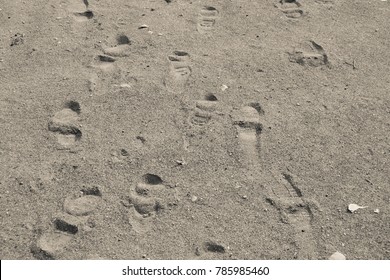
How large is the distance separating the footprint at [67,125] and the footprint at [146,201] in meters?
0.51

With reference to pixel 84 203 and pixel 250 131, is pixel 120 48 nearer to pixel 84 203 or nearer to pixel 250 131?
pixel 250 131

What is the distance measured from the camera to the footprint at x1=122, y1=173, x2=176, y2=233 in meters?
2.69

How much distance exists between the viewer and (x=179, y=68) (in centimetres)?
353

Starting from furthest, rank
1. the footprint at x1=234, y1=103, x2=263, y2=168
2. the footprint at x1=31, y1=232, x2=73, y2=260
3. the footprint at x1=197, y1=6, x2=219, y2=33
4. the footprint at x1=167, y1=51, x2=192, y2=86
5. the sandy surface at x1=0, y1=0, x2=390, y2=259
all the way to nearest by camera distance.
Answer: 1. the footprint at x1=197, y1=6, x2=219, y2=33
2. the footprint at x1=167, y1=51, x2=192, y2=86
3. the footprint at x1=234, y1=103, x2=263, y2=168
4. the sandy surface at x1=0, y1=0, x2=390, y2=259
5. the footprint at x1=31, y1=232, x2=73, y2=260

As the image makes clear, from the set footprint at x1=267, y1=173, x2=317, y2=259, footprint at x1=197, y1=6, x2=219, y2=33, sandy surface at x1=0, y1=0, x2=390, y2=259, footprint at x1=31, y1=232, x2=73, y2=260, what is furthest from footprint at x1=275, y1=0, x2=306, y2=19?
footprint at x1=31, y1=232, x2=73, y2=260

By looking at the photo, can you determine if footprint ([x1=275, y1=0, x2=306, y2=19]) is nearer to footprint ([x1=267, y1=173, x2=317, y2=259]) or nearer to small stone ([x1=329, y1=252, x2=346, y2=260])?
footprint ([x1=267, y1=173, x2=317, y2=259])

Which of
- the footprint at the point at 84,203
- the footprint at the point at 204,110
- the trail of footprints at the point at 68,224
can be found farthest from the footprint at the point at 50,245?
the footprint at the point at 204,110

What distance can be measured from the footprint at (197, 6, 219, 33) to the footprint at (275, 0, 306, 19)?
50 centimetres

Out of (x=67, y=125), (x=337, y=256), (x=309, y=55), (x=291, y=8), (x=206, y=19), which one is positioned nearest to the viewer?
(x=337, y=256)

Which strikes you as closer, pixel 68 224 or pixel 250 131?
pixel 68 224

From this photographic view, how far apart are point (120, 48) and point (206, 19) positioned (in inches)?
28.2

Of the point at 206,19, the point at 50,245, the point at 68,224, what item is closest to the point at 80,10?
the point at 206,19

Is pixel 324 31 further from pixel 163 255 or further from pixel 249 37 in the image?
pixel 163 255

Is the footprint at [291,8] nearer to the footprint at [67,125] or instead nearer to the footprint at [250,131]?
the footprint at [250,131]
